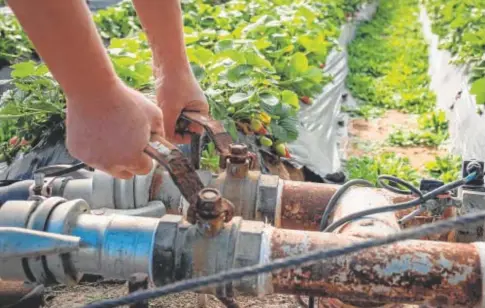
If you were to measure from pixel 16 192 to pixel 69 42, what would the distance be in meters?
0.83

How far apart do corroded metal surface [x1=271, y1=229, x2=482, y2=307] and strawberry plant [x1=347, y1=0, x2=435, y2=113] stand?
14.1ft

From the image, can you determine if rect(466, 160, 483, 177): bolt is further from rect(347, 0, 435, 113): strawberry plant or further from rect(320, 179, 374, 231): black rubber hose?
rect(347, 0, 435, 113): strawberry plant

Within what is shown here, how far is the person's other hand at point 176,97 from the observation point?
1884 mm

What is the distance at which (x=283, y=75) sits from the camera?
396cm

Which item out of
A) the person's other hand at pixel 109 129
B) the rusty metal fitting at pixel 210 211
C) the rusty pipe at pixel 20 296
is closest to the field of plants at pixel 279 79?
the rusty pipe at pixel 20 296

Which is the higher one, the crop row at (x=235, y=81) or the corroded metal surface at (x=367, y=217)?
the crop row at (x=235, y=81)

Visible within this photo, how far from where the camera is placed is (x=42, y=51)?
138 cm

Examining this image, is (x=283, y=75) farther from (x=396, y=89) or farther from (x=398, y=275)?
(x=398, y=275)

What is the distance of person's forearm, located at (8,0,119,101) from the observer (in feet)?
4.33

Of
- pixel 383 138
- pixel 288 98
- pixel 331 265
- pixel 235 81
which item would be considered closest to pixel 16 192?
pixel 331 265

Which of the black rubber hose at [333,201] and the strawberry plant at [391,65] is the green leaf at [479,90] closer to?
the strawberry plant at [391,65]

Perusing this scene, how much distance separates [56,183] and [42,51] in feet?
2.46

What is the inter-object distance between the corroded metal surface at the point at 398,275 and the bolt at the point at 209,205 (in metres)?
0.17

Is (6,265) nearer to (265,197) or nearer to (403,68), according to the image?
(265,197)
